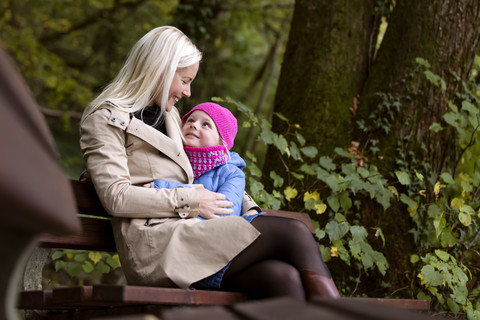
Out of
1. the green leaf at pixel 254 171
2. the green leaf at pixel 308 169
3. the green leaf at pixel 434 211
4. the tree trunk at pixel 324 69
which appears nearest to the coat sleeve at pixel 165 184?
the green leaf at pixel 254 171

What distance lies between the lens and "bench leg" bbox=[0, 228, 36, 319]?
3.35 ft

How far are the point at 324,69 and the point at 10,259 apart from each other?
376 cm

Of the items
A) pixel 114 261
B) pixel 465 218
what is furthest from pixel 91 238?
pixel 465 218

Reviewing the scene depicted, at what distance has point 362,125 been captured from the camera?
4.39m

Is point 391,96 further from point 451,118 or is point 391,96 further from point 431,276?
point 431,276

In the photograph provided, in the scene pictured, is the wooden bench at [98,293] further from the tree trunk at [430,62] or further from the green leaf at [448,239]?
the tree trunk at [430,62]

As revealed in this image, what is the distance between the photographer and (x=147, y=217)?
2.74m

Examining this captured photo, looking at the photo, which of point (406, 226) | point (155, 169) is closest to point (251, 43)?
point (406, 226)

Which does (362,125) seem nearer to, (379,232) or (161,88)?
(379,232)

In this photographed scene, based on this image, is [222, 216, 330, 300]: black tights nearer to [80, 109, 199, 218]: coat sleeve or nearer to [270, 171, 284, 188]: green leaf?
[80, 109, 199, 218]: coat sleeve

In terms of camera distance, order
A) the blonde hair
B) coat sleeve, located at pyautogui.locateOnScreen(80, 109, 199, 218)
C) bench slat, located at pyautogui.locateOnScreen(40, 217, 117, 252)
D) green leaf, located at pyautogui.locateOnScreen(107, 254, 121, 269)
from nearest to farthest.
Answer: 1. coat sleeve, located at pyautogui.locateOnScreen(80, 109, 199, 218)
2. bench slat, located at pyautogui.locateOnScreen(40, 217, 117, 252)
3. the blonde hair
4. green leaf, located at pyautogui.locateOnScreen(107, 254, 121, 269)

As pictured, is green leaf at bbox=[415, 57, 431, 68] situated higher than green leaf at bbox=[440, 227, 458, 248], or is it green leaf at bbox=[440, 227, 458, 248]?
green leaf at bbox=[415, 57, 431, 68]

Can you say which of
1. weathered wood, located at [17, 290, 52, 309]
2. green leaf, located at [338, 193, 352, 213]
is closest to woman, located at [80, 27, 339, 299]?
weathered wood, located at [17, 290, 52, 309]

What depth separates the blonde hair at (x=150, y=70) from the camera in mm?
3070
